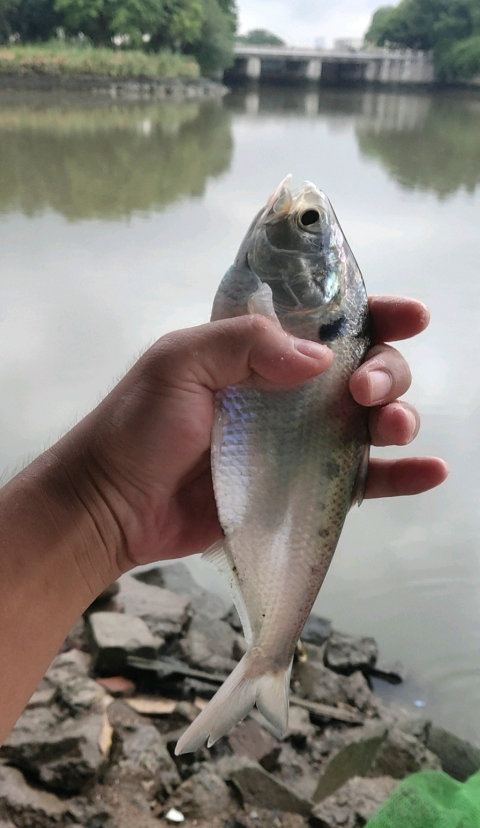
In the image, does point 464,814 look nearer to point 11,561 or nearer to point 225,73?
point 11,561

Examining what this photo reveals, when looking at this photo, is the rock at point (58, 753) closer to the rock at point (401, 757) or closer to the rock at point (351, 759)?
the rock at point (351, 759)

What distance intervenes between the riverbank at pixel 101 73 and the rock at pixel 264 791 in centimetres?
1789

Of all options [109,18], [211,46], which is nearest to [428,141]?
[109,18]

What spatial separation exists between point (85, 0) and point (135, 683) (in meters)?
25.7

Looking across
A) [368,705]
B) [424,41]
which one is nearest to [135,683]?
[368,705]

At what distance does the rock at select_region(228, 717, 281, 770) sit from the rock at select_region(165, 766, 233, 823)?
0.66 ft

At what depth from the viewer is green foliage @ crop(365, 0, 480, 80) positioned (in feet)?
61.9

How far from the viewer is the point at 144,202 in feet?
30.0

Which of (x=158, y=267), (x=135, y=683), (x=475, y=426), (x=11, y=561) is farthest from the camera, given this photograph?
(x=158, y=267)

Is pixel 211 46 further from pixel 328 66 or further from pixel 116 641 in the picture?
pixel 116 641

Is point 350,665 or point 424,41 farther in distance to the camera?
point 424,41

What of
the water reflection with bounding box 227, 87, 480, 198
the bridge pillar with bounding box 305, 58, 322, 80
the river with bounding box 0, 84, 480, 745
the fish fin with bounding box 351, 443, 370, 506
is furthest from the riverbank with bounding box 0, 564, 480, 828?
the bridge pillar with bounding box 305, 58, 322, 80

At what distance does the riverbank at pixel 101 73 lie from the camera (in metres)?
17.2

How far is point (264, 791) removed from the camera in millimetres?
2014
